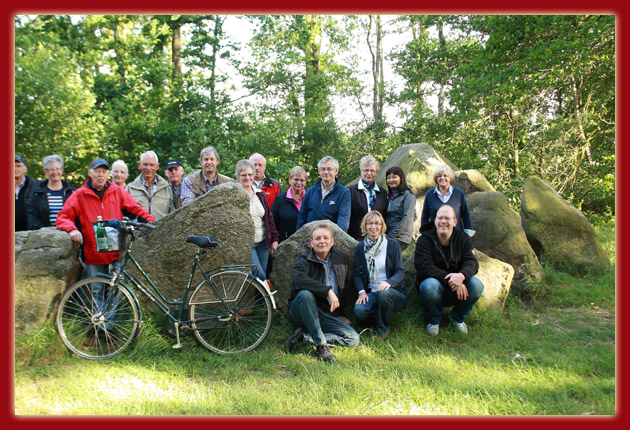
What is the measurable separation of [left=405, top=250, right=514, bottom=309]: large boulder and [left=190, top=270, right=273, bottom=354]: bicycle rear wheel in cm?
176

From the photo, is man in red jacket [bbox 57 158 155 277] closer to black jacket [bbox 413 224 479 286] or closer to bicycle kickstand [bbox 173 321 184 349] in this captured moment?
bicycle kickstand [bbox 173 321 184 349]

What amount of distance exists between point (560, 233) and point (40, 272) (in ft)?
24.3

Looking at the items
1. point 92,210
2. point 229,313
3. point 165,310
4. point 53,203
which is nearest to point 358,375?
point 229,313

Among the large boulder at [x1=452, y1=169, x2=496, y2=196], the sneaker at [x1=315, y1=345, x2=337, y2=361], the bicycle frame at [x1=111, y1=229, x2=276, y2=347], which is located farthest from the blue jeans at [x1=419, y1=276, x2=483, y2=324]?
the large boulder at [x1=452, y1=169, x2=496, y2=196]

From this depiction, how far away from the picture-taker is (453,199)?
5.72 meters

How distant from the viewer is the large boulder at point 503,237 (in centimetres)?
639

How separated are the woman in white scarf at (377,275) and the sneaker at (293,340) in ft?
2.12

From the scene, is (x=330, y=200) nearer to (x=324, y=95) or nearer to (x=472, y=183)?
(x=472, y=183)

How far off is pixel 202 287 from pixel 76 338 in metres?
1.34

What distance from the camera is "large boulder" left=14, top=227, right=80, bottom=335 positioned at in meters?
4.55

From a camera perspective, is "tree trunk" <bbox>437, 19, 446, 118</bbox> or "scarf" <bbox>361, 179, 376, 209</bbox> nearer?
"scarf" <bbox>361, 179, 376, 209</bbox>

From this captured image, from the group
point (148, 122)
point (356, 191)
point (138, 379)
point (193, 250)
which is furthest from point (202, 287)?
point (148, 122)

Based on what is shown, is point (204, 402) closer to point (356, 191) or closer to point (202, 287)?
point (202, 287)

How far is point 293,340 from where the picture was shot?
187 inches
